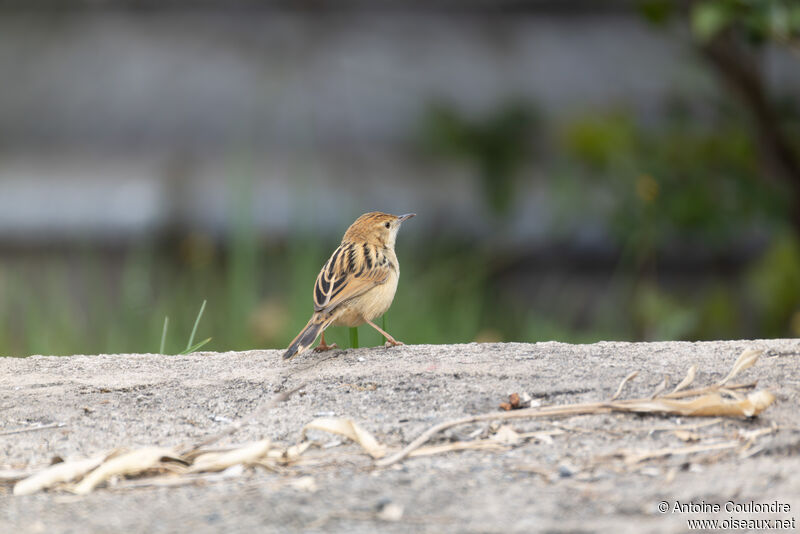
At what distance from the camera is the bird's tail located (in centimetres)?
383

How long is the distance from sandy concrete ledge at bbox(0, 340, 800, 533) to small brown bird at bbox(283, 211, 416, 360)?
0.50ft

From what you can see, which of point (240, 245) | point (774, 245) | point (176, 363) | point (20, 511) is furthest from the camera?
point (774, 245)

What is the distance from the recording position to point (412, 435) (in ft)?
9.77

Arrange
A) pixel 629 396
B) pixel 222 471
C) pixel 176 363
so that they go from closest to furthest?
pixel 222 471, pixel 629 396, pixel 176 363

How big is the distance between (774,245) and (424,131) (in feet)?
9.63

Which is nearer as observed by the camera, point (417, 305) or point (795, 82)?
point (417, 305)

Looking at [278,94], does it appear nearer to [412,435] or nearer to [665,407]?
[412,435]

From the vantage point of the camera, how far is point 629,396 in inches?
125

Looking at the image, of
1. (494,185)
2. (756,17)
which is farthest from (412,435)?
(494,185)

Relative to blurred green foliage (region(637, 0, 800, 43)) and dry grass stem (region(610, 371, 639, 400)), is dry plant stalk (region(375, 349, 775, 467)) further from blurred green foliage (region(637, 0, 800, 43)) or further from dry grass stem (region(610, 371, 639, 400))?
blurred green foliage (region(637, 0, 800, 43))

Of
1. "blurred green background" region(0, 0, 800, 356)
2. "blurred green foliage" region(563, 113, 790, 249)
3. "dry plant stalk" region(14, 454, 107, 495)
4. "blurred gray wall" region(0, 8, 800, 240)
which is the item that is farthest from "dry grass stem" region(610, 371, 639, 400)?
"blurred gray wall" region(0, 8, 800, 240)

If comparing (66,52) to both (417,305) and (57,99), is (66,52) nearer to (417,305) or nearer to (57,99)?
(57,99)

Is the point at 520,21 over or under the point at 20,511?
over

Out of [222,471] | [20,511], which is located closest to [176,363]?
[222,471]
